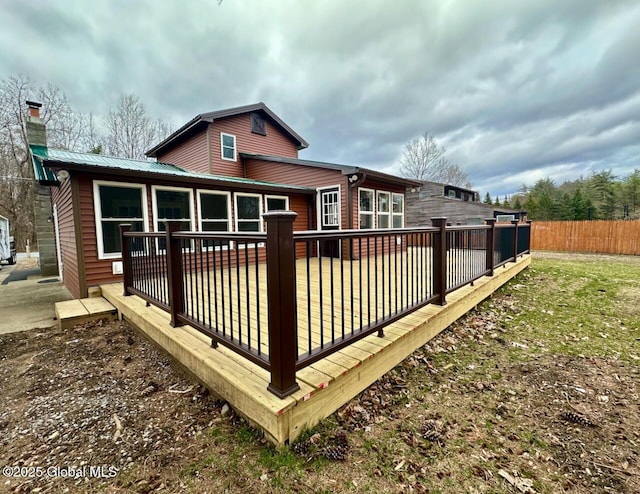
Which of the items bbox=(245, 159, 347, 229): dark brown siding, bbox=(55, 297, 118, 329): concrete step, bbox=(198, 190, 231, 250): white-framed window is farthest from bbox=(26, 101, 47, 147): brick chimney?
bbox=(55, 297, 118, 329): concrete step

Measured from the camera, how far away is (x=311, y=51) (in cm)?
1028

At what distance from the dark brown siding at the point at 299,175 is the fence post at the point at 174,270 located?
5.62m

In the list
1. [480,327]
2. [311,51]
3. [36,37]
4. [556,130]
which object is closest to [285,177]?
[311,51]

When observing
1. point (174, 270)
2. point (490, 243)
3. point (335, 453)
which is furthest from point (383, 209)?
point (335, 453)

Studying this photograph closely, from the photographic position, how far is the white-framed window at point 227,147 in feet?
35.1

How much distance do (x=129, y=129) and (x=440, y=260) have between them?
2181cm

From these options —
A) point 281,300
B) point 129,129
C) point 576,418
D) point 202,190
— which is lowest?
point 576,418

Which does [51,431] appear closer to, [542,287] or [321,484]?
[321,484]

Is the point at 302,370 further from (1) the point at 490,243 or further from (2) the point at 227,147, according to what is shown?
(2) the point at 227,147

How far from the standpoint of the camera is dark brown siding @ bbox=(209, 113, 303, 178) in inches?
414

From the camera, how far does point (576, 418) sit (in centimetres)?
208

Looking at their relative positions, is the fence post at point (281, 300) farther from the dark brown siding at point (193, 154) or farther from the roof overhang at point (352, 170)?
the dark brown siding at point (193, 154)

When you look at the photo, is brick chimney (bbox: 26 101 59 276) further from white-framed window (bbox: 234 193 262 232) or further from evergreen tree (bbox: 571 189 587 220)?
evergreen tree (bbox: 571 189 587 220)

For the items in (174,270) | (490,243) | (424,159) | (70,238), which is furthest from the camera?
(424,159)
